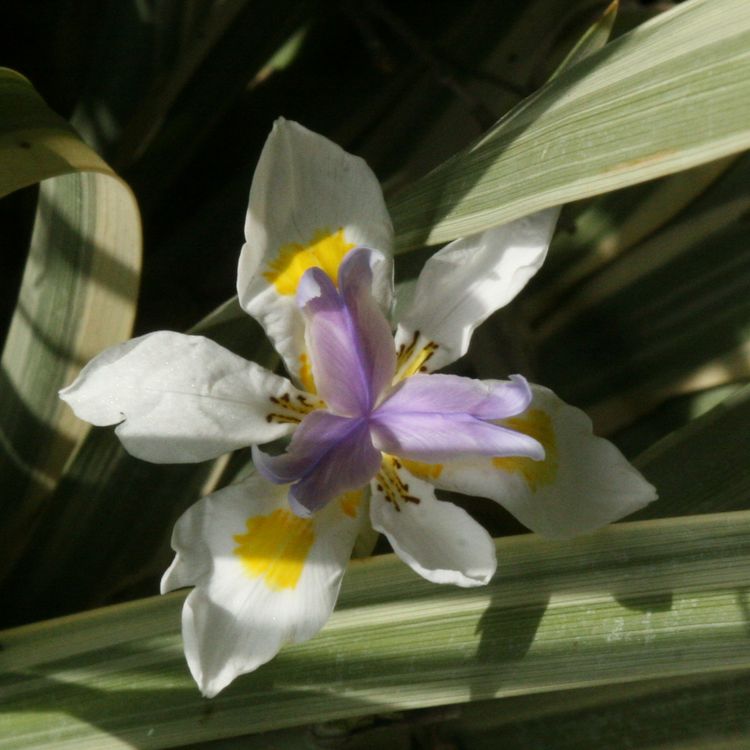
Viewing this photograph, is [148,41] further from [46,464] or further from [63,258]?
[46,464]

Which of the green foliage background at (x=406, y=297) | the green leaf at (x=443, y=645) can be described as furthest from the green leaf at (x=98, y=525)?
the green leaf at (x=443, y=645)

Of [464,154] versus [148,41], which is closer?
[464,154]

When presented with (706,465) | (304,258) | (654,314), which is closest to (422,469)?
(304,258)

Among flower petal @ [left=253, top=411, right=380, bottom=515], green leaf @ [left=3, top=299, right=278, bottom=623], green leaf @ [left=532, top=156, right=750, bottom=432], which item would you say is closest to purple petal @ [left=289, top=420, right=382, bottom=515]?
flower petal @ [left=253, top=411, right=380, bottom=515]

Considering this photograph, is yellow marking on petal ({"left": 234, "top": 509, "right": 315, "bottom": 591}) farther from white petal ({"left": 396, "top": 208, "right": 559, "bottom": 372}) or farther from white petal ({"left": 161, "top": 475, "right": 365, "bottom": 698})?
white petal ({"left": 396, "top": 208, "right": 559, "bottom": 372})

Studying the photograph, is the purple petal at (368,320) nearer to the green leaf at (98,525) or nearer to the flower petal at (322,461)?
the flower petal at (322,461)

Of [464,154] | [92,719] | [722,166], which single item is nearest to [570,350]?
[722,166]
